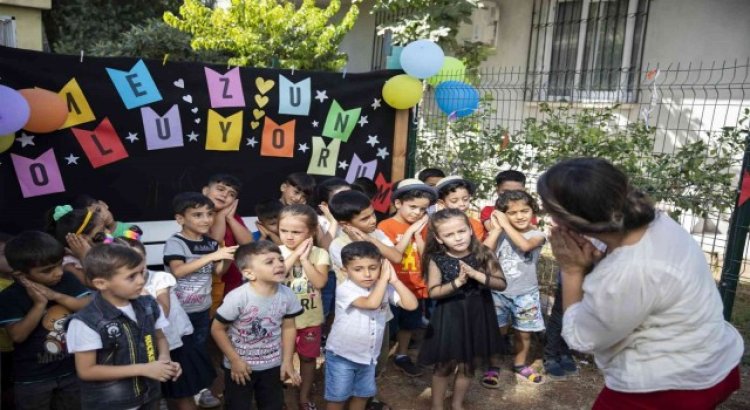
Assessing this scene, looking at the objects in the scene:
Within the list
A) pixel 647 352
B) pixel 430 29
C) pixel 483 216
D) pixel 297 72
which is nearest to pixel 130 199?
pixel 297 72

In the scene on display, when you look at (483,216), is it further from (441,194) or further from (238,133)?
(238,133)

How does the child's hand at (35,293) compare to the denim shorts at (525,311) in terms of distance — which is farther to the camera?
the denim shorts at (525,311)

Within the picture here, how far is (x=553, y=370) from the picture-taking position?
13.6 feet

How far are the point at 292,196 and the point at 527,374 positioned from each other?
216 cm

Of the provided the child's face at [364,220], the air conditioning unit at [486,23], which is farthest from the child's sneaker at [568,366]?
the air conditioning unit at [486,23]

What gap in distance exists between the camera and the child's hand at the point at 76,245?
10.0 ft

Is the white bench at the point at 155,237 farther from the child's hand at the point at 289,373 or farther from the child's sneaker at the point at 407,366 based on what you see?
the child's sneaker at the point at 407,366

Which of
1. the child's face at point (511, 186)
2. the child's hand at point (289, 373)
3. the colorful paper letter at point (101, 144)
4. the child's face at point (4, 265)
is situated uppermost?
the colorful paper letter at point (101, 144)

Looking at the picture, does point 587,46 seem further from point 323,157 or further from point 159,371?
point 159,371

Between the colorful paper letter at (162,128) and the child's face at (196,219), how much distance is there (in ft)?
4.25

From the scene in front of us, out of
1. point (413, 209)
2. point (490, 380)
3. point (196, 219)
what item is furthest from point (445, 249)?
point (196, 219)

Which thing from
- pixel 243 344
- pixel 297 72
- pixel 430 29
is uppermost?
pixel 430 29

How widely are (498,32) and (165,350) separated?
7.71 metres

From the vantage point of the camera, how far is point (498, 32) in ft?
29.1
